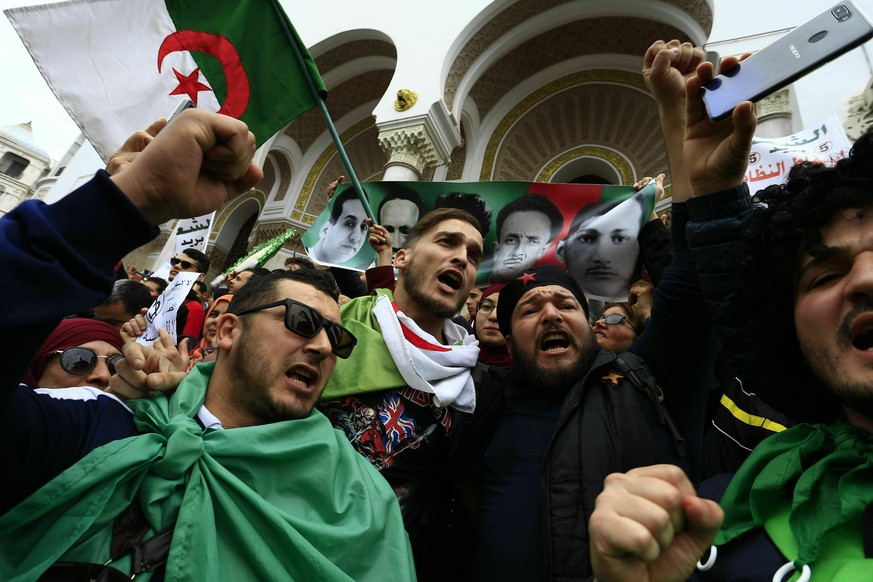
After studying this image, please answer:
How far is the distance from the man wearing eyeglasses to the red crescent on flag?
5.36 feet

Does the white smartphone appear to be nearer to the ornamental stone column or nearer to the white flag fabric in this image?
the white flag fabric

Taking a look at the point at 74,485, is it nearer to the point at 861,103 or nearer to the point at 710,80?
the point at 710,80

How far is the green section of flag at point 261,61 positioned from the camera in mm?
2590

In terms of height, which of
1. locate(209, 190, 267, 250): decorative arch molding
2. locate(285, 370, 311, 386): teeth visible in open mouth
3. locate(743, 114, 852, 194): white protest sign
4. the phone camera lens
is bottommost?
locate(285, 370, 311, 386): teeth visible in open mouth

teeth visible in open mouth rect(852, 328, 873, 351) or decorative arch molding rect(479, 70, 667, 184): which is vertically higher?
decorative arch molding rect(479, 70, 667, 184)

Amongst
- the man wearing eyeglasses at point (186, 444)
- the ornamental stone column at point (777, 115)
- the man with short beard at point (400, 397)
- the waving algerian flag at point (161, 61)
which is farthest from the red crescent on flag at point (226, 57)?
the ornamental stone column at point (777, 115)

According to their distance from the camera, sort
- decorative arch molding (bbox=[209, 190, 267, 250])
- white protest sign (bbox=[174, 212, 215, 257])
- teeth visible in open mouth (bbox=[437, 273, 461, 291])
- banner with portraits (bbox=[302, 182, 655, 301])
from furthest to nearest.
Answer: decorative arch molding (bbox=[209, 190, 267, 250]) < white protest sign (bbox=[174, 212, 215, 257]) < banner with portraits (bbox=[302, 182, 655, 301]) < teeth visible in open mouth (bbox=[437, 273, 461, 291])

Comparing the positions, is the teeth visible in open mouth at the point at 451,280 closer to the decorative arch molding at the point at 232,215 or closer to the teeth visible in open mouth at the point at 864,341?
the teeth visible in open mouth at the point at 864,341

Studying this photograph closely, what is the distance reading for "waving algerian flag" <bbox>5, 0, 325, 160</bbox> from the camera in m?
2.18

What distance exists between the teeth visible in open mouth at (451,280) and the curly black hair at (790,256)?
3.42ft

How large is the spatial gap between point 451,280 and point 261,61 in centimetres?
173

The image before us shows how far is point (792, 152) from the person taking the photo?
327cm

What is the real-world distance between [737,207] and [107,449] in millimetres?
1504

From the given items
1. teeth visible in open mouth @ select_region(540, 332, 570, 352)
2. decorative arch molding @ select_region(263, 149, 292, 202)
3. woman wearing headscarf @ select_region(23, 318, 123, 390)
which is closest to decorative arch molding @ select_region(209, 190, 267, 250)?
decorative arch molding @ select_region(263, 149, 292, 202)
